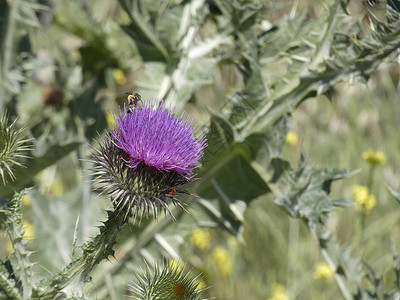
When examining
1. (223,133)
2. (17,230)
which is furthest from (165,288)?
(223,133)

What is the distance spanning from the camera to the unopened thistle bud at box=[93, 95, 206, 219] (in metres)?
1.59

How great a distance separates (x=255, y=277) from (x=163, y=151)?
7.66 ft

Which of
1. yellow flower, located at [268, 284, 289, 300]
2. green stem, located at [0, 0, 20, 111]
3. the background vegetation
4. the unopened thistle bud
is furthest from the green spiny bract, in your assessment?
yellow flower, located at [268, 284, 289, 300]

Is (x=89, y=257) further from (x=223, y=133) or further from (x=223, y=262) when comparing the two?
(x=223, y=262)

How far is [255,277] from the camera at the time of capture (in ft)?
12.0

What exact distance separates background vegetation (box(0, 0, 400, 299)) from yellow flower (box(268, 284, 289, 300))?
0.02 metres

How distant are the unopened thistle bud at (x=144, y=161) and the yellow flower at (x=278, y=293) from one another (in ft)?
5.96

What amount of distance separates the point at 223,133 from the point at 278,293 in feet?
4.70

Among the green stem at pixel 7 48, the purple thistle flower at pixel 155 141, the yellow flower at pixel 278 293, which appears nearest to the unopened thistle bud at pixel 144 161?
the purple thistle flower at pixel 155 141

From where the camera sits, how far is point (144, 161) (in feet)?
5.29

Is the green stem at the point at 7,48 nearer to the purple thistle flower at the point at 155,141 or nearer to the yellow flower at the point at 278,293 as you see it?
the purple thistle flower at the point at 155,141

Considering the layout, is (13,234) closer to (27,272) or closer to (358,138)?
(27,272)

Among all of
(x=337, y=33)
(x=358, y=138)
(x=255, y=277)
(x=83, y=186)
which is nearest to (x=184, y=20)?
(x=337, y=33)

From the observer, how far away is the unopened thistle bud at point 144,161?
5.20 ft
